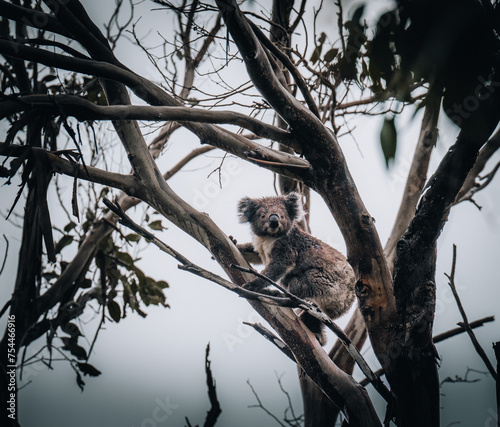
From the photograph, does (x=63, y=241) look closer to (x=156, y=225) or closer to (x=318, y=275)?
(x=156, y=225)

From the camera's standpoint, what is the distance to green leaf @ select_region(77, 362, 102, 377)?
404cm

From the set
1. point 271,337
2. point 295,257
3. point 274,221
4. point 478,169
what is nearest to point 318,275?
point 295,257

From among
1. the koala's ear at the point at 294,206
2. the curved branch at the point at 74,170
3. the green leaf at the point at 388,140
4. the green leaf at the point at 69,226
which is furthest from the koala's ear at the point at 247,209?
the green leaf at the point at 388,140

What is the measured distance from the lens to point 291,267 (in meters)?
3.80

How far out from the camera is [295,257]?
3.89 m

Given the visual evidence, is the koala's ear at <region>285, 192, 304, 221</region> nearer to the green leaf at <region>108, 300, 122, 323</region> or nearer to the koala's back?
the koala's back

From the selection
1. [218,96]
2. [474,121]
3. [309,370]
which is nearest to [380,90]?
[474,121]

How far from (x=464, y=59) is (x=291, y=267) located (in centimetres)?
287

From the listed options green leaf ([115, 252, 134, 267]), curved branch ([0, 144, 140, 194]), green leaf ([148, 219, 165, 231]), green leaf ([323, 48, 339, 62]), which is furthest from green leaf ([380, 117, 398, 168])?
green leaf ([115, 252, 134, 267])

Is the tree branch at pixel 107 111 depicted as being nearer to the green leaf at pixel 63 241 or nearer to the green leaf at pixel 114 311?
the green leaf at pixel 63 241

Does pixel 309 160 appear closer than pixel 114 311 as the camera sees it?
Yes

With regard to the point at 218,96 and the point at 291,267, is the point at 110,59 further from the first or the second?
the point at 291,267

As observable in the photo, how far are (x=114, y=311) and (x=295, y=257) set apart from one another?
5.87 ft

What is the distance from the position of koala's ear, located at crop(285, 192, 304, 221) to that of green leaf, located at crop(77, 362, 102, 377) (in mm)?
2281
